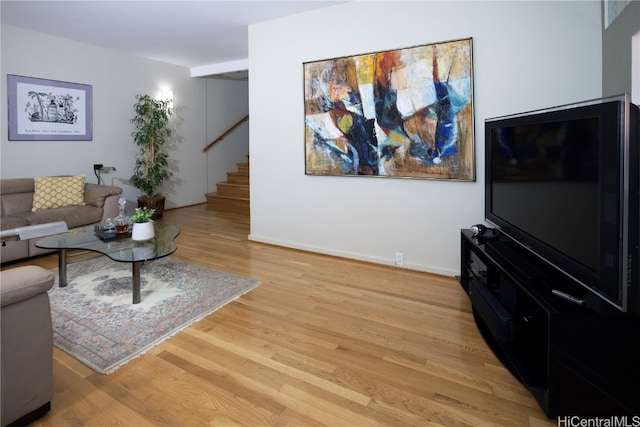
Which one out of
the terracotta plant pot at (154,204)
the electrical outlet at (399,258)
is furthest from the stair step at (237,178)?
the electrical outlet at (399,258)

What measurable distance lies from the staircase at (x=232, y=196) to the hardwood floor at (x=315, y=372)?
11.8ft

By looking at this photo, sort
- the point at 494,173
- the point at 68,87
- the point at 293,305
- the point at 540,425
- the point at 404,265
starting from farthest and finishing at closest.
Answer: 1. the point at 68,87
2. the point at 404,265
3. the point at 293,305
4. the point at 494,173
5. the point at 540,425

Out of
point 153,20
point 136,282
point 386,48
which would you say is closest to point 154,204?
point 153,20

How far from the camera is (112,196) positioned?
4129 mm

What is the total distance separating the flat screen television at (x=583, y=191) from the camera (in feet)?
3.98

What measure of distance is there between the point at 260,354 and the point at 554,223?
1652 millimetres

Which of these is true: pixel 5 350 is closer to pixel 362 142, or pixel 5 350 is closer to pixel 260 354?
pixel 260 354

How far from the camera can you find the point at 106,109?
5250mm

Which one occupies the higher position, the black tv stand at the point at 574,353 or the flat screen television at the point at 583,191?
the flat screen television at the point at 583,191

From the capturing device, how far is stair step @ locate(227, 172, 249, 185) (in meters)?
6.77

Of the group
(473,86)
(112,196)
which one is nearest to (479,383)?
(473,86)

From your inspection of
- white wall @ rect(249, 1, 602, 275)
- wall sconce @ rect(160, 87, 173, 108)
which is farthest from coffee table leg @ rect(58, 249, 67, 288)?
wall sconce @ rect(160, 87, 173, 108)

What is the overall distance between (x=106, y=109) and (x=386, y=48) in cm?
A: 433

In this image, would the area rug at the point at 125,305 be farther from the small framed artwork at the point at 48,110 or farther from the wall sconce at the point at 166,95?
the wall sconce at the point at 166,95
